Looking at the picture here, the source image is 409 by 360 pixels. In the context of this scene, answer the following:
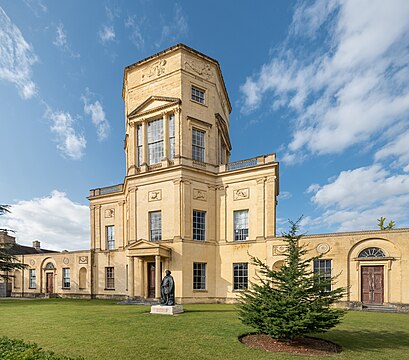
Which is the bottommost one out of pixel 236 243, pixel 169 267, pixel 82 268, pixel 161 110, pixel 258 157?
pixel 82 268

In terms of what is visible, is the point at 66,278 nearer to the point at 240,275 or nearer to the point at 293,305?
the point at 240,275

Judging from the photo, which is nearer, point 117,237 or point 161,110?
point 161,110

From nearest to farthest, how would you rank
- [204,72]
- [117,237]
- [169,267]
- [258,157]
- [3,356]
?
[3,356] → [169,267] → [258,157] → [204,72] → [117,237]

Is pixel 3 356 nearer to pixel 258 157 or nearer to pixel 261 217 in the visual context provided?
pixel 261 217

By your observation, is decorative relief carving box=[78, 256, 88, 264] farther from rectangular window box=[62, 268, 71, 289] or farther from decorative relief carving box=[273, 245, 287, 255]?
decorative relief carving box=[273, 245, 287, 255]

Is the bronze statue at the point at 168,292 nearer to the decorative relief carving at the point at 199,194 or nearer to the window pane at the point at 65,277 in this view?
the decorative relief carving at the point at 199,194

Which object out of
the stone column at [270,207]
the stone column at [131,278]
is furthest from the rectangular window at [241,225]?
the stone column at [131,278]

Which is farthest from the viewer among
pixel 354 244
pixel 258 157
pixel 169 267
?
pixel 258 157

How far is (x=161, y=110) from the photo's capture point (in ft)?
83.2

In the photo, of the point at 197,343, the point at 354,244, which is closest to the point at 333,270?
the point at 354,244

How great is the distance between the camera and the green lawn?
8008mm

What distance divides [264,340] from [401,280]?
515 inches

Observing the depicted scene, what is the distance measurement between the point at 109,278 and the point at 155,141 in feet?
46.2

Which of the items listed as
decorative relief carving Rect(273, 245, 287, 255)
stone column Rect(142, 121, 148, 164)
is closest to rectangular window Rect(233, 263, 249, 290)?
decorative relief carving Rect(273, 245, 287, 255)
